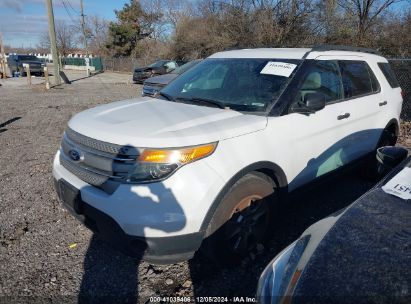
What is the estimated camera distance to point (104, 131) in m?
2.82

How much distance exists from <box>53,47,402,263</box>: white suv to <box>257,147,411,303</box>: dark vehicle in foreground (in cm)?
83

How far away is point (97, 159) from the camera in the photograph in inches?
108

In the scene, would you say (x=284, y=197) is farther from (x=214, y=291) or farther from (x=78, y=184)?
(x=78, y=184)

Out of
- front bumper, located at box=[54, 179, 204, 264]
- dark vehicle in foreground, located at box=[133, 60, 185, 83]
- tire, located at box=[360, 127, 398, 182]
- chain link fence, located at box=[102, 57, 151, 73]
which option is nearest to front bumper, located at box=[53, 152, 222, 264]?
front bumper, located at box=[54, 179, 204, 264]

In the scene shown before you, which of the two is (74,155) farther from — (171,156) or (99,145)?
(171,156)

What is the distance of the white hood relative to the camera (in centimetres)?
263

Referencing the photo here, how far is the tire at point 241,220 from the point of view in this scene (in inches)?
109

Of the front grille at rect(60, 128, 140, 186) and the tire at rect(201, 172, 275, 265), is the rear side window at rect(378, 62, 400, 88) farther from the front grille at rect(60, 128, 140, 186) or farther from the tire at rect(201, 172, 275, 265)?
the front grille at rect(60, 128, 140, 186)

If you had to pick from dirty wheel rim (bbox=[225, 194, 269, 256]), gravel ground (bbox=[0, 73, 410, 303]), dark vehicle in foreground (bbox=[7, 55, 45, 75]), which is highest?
dirty wheel rim (bbox=[225, 194, 269, 256])

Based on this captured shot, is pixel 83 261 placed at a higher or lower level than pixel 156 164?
lower

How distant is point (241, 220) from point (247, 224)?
0.10 metres

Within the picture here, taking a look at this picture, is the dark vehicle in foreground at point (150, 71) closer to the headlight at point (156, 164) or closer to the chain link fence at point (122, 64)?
the chain link fence at point (122, 64)

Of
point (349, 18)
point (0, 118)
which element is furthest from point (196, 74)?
point (349, 18)

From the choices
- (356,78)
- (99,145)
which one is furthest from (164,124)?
(356,78)
